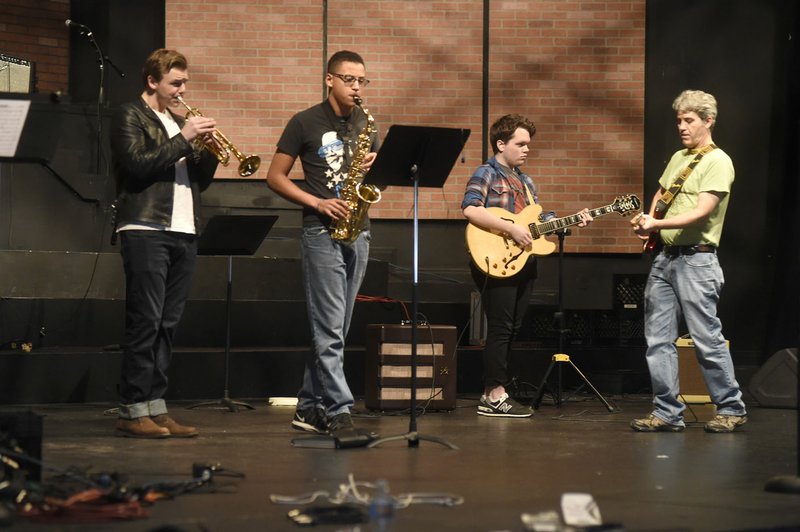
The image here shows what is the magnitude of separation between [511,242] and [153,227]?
2349 mm

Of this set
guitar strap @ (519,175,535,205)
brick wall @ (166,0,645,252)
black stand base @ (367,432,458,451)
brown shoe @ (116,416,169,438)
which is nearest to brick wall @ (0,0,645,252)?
brick wall @ (166,0,645,252)

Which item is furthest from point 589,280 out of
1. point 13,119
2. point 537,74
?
point 13,119

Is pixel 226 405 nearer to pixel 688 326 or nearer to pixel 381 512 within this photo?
pixel 688 326

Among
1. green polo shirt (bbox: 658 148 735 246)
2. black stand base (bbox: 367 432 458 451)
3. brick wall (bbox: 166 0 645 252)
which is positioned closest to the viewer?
black stand base (bbox: 367 432 458 451)

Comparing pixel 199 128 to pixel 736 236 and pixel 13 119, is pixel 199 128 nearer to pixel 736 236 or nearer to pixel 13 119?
pixel 13 119

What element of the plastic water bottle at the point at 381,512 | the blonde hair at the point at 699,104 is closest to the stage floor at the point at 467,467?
the plastic water bottle at the point at 381,512

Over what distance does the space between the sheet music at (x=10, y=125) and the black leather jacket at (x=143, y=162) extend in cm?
110

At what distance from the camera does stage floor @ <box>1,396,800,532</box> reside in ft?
11.6

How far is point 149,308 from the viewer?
17.0 ft

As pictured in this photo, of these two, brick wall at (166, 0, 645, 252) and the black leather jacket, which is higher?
brick wall at (166, 0, 645, 252)

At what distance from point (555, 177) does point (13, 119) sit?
19.2ft

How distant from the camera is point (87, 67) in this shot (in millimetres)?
9211

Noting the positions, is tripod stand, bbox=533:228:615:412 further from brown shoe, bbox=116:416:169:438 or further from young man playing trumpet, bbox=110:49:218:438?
brown shoe, bbox=116:416:169:438

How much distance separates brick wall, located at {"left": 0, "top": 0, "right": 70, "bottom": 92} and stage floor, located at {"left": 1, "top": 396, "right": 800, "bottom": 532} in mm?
4161
